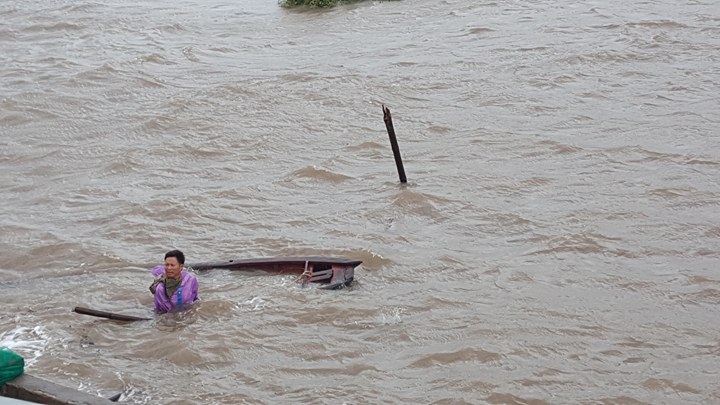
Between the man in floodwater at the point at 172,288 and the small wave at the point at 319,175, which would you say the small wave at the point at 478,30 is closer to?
the small wave at the point at 319,175

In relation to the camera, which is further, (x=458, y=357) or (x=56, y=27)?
(x=56, y=27)

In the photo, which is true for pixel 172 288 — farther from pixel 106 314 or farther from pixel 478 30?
pixel 478 30

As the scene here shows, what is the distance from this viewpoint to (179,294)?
1137 centimetres

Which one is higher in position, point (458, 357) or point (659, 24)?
point (659, 24)

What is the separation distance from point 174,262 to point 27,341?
174cm

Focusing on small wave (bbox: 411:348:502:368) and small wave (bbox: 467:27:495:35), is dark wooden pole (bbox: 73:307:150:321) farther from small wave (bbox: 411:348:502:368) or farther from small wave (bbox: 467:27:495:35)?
small wave (bbox: 467:27:495:35)

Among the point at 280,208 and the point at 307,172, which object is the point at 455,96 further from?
the point at 280,208

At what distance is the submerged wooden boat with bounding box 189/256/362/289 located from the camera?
11906 millimetres

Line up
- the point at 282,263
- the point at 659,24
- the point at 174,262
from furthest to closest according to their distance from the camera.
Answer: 1. the point at 659,24
2. the point at 282,263
3. the point at 174,262

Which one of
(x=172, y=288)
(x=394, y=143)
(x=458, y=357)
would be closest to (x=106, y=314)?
(x=172, y=288)

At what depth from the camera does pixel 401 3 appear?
24.1 m

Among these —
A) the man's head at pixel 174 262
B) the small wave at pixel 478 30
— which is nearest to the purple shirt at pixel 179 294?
the man's head at pixel 174 262

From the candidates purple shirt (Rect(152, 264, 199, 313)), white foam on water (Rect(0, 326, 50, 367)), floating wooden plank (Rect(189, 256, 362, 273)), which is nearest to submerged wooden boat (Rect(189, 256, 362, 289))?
floating wooden plank (Rect(189, 256, 362, 273))

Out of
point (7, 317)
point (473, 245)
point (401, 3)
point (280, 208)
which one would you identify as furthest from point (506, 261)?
point (401, 3)
